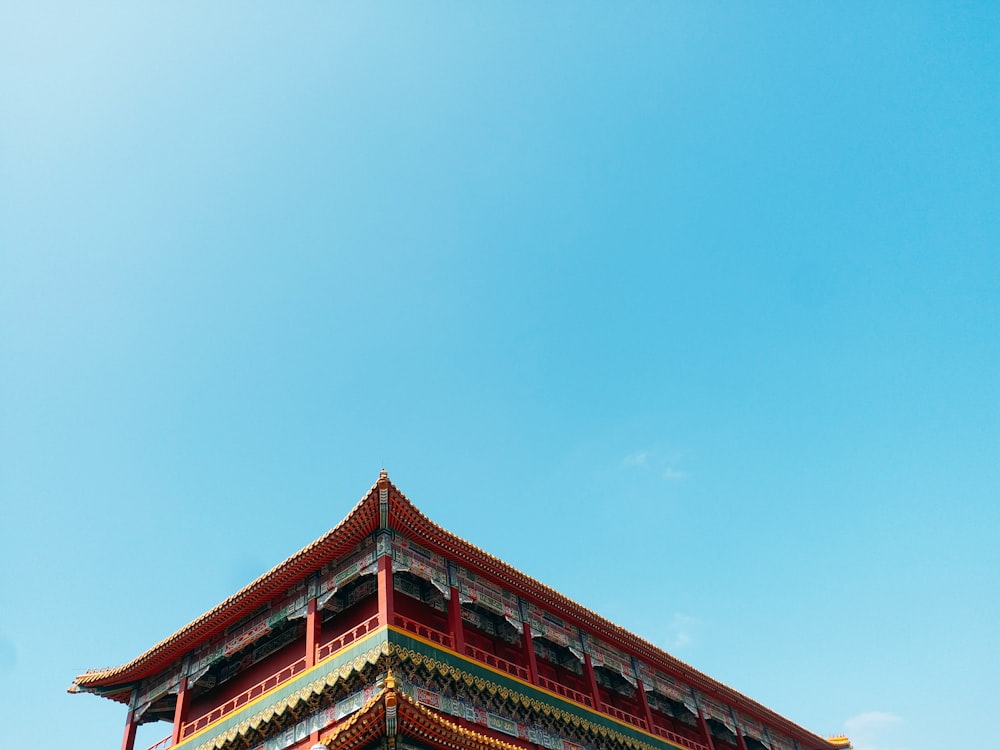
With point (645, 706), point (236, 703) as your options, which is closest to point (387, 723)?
point (236, 703)

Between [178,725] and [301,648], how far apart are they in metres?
4.35

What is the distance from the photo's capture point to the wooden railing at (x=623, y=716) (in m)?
25.8

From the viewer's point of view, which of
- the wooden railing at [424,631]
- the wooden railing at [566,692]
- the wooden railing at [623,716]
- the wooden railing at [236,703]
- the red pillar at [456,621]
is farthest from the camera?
the wooden railing at [623,716]

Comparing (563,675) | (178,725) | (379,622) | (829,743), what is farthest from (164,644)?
(829,743)

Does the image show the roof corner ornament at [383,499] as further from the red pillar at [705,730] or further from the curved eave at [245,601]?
the red pillar at [705,730]

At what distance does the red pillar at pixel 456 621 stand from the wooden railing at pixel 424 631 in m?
0.16

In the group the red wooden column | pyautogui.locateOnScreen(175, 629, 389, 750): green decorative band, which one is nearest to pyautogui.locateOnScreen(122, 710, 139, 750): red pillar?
the red wooden column

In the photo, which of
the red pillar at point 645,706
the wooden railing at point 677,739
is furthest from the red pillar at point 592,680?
the wooden railing at point 677,739

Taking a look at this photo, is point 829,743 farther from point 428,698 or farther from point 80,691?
point 80,691

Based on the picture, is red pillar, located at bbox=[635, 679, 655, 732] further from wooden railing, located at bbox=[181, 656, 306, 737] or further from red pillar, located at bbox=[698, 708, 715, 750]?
wooden railing, located at bbox=[181, 656, 306, 737]

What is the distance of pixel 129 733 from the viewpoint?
2561 cm

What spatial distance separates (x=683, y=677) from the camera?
3100cm

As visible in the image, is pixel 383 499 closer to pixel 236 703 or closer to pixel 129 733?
pixel 236 703

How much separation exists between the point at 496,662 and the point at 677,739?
9704 mm
